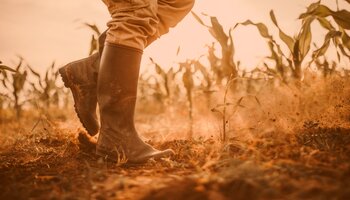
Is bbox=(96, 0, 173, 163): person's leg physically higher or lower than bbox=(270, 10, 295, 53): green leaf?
lower

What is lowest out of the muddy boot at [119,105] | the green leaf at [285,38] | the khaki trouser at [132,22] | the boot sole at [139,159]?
the boot sole at [139,159]

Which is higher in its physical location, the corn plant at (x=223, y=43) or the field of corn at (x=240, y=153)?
the corn plant at (x=223, y=43)

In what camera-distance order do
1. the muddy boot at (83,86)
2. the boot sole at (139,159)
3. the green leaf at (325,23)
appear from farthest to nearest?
the green leaf at (325,23), the muddy boot at (83,86), the boot sole at (139,159)

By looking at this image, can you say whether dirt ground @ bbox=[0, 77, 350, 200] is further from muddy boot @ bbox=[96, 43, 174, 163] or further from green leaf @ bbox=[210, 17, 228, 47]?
green leaf @ bbox=[210, 17, 228, 47]

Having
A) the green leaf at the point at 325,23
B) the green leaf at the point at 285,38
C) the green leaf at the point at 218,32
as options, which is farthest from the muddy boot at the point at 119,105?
the green leaf at the point at 325,23

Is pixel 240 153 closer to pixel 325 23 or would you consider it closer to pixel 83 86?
pixel 83 86

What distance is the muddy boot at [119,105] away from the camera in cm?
154

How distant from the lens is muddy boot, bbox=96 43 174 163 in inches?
60.5

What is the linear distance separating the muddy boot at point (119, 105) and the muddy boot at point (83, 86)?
19cm

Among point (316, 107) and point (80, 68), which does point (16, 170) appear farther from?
point (316, 107)

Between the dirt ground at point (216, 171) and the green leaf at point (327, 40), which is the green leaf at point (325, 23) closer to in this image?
the green leaf at point (327, 40)

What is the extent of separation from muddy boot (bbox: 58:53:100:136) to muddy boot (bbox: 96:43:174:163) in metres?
0.19

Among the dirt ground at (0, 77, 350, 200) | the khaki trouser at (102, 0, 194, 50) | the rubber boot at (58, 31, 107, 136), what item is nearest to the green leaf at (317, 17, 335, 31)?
the dirt ground at (0, 77, 350, 200)

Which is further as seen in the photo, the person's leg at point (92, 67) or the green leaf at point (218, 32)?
the green leaf at point (218, 32)
